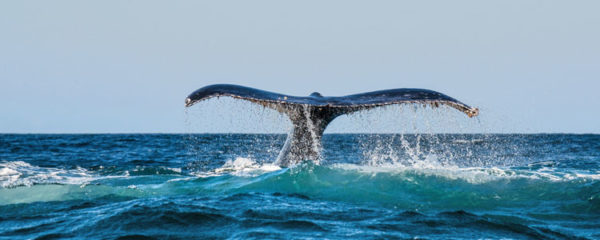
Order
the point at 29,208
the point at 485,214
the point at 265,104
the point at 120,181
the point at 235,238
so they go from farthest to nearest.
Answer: the point at 120,181 → the point at 265,104 → the point at 29,208 → the point at 485,214 → the point at 235,238

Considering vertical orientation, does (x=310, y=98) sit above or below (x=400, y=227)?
above

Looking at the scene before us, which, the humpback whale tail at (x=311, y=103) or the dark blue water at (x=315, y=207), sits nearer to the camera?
the dark blue water at (x=315, y=207)

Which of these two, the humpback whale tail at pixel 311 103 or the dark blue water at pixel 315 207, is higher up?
the humpback whale tail at pixel 311 103

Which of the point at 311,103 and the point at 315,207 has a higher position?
the point at 311,103

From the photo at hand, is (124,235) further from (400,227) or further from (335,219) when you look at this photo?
(400,227)

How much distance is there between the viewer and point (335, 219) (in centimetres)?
578

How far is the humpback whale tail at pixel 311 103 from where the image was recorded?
7176 millimetres

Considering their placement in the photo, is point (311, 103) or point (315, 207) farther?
point (311, 103)

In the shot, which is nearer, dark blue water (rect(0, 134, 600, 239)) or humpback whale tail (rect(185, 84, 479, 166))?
dark blue water (rect(0, 134, 600, 239))

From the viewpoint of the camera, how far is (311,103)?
25.2 ft

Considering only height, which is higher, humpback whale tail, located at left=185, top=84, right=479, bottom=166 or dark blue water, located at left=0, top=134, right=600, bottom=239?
humpback whale tail, located at left=185, top=84, right=479, bottom=166

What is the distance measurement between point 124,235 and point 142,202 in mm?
1760

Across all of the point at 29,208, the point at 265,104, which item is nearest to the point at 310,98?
the point at 265,104

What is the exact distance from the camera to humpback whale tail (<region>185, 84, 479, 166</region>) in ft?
23.5
